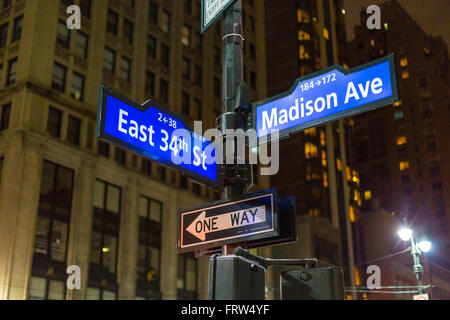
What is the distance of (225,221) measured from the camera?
225 inches

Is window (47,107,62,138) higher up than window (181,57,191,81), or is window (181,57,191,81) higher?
window (181,57,191,81)

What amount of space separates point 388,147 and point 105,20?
9022 centimetres

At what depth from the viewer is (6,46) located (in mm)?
39719

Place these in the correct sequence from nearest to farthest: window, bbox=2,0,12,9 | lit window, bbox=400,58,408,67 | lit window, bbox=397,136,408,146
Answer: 1. window, bbox=2,0,12,9
2. lit window, bbox=400,58,408,67
3. lit window, bbox=397,136,408,146

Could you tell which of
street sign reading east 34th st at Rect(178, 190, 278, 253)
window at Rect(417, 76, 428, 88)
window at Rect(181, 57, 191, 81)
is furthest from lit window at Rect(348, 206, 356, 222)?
street sign reading east 34th st at Rect(178, 190, 278, 253)

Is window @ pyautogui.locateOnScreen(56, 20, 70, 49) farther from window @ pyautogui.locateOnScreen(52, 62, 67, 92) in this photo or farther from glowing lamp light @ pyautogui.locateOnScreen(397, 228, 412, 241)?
glowing lamp light @ pyautogui.locateOnScreen(397, 228, 412, 241)

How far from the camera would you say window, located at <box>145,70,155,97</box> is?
1899 inches

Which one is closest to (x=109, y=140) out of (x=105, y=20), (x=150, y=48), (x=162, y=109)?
(x=162, y=109)

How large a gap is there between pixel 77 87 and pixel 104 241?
1153 centimetres

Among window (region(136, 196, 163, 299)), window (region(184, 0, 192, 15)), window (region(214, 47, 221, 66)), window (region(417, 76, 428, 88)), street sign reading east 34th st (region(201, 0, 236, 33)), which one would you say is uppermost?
window (region(417, 76, 428, 88))

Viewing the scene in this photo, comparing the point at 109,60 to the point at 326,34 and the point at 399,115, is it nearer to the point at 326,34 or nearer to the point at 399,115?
the point at 326,34

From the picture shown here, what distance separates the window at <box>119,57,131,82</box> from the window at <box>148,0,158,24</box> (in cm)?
560

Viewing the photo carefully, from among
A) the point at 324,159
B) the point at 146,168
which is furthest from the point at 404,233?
the point at 324,159

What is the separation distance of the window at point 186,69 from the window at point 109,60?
8623 mm
